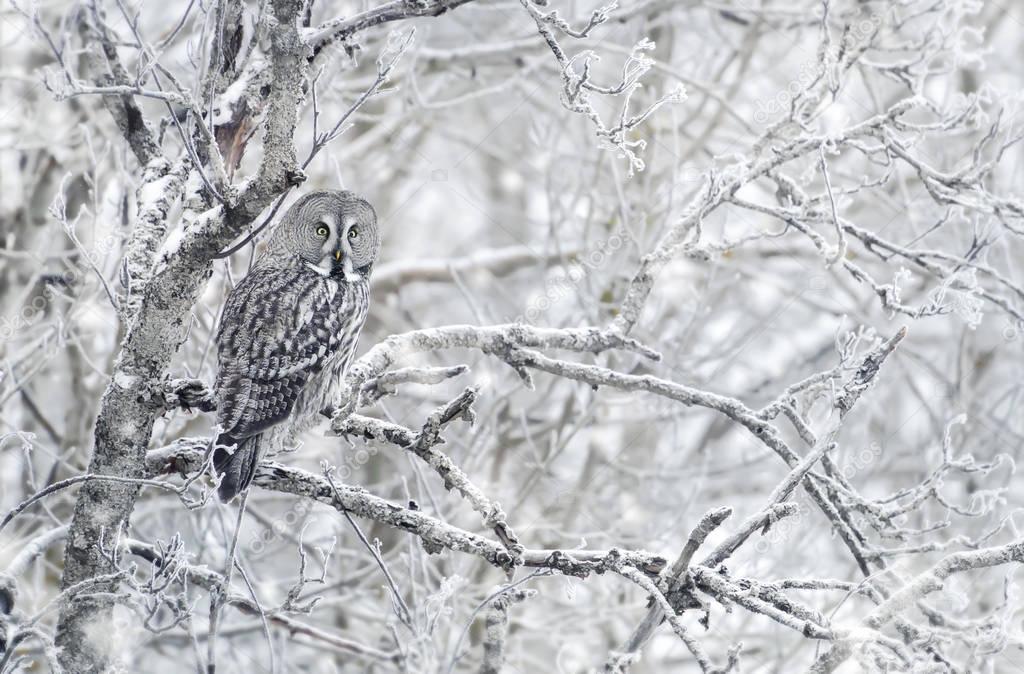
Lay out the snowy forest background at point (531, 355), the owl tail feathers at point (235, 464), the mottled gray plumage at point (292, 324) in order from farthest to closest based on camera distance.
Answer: the mottled gray plumage at point (292, 324) → the owl tail feathers at point (235, 464) → the snowy forest background at point (531, 355)

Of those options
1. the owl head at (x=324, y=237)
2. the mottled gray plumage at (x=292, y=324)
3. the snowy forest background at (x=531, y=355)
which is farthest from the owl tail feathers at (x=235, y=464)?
the owl head at (x=324, y=237)

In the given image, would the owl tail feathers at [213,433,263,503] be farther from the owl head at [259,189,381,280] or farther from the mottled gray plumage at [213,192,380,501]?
the owl head at [259,189,381,280]

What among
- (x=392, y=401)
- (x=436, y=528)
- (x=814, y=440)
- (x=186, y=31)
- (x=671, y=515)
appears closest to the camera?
(x=436, y=528)

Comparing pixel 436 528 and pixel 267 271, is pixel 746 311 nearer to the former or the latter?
pixel 267 271

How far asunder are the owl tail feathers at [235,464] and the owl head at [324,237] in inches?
44.0

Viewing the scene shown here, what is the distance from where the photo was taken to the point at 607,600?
7156 mm

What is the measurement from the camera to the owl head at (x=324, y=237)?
546cm

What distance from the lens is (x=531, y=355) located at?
4508mm

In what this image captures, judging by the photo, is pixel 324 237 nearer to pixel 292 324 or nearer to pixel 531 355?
pixel 292 324

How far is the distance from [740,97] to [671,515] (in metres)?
3.85

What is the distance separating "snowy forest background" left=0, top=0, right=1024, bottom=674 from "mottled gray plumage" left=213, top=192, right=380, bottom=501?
0.70 ft

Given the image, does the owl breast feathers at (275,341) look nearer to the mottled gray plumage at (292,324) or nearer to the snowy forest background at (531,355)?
the mottled gray plumage at (292,324)

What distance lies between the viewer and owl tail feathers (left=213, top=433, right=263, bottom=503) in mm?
4445

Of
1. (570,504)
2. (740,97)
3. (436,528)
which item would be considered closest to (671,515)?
(570,504)
